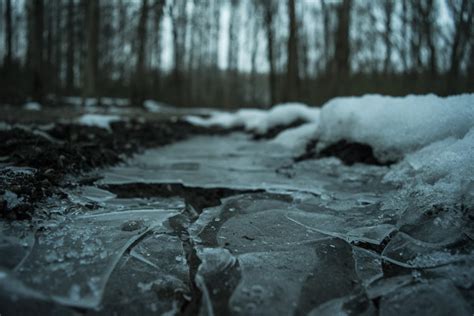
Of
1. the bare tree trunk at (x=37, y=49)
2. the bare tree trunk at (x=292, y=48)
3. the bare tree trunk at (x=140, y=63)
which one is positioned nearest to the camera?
the bare tree trunk at (x=37, y=49)

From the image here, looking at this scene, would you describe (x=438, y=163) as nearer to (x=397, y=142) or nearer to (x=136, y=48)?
(x=397, y=142)

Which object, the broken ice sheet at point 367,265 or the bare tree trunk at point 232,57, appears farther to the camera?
the bare tree trunk at point 232,57

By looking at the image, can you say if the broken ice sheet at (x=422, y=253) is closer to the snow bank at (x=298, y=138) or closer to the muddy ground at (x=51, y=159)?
the muddy ground at (x=51, y=159)

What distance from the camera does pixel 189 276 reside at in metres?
0.98

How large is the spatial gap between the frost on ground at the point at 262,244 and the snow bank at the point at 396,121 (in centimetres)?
2

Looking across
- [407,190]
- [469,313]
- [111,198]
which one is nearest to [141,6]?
[111,198]

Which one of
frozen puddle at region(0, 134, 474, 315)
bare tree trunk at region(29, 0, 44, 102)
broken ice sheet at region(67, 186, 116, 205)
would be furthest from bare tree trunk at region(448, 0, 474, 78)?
bare tree trunk at region(29, 0, 44, 102)

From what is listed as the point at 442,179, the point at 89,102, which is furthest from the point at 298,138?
the point at 89,102

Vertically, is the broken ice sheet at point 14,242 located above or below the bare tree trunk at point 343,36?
below

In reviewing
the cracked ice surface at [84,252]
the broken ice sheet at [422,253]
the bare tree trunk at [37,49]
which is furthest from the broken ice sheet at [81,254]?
the bare tree trunk at [37,49]

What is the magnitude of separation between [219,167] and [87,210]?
1324 mm

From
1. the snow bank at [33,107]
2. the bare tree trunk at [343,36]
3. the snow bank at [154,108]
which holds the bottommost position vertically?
the snow bank at [33,107]

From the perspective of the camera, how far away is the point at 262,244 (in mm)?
1184

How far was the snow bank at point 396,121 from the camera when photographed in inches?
72.2
